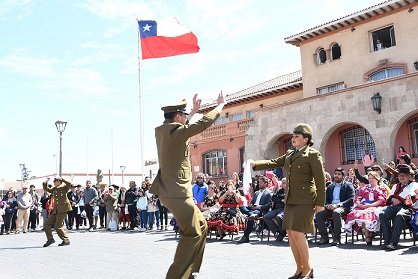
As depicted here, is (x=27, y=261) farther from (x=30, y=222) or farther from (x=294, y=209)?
(x=30, y=222)

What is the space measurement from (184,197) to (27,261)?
5.98 meters

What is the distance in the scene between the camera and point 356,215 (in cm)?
980

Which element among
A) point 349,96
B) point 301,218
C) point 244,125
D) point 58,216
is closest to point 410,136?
point 349,96

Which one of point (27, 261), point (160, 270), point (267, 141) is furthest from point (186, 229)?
point (267, 141)

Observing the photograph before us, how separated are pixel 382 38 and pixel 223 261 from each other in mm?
20664

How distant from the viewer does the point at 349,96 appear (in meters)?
21.4

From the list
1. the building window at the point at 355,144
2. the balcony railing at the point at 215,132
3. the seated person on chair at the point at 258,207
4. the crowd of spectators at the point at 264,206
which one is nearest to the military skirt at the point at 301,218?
the crowd of spectators at the point at 264,206

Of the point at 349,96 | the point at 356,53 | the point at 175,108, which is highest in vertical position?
the point at 356,53

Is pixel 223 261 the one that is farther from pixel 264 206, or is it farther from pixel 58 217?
pixel 58 217

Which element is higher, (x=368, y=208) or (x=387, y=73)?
(x=387, y=73)

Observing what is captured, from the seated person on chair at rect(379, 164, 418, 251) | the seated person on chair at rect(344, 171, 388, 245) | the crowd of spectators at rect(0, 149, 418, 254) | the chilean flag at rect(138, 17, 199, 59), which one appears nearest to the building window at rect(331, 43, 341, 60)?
the crowd of spectators at rect(0, 149, 418, 254)

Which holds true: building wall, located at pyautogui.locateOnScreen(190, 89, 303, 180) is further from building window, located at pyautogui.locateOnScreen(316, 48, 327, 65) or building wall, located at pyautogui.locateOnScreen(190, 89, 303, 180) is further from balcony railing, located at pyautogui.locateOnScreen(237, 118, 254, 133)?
Result: building window, located at pyautogui.locateOnScreen(316, 48, 327, 65)

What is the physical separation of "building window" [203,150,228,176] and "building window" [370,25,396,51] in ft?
40.1

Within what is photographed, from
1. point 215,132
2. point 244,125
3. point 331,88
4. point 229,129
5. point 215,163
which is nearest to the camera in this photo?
point 331,88
